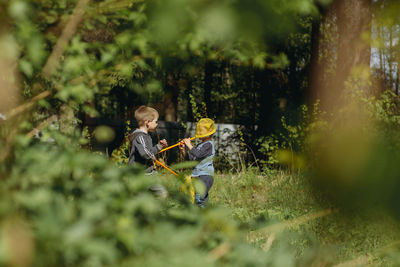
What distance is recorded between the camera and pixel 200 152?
4.48m

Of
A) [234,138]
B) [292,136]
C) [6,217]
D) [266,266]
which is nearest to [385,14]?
[266,266]

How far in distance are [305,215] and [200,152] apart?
2.42m

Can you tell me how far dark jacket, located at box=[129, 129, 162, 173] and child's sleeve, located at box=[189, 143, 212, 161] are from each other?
450 millimetres

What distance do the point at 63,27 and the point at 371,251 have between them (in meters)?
3.00

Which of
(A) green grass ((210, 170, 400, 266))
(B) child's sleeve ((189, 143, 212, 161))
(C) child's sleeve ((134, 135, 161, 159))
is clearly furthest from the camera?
(B) child's sleeve ((189, 143, 212, 161))

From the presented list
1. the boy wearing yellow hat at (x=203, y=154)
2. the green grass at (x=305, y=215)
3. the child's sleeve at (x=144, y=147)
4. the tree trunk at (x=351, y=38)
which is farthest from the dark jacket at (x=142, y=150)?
the tree trunk at (x=351, y=38)

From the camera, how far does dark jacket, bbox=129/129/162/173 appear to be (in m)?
4.34

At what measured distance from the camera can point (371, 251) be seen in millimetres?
3137

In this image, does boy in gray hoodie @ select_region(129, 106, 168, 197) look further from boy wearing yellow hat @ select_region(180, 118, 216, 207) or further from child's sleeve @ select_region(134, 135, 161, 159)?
boy wearing yellow hat @ select_region(180, 118, 216, 207)

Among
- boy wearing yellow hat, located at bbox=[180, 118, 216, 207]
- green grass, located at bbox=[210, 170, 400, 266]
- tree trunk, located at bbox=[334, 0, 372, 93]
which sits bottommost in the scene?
green grass, located at bbox=[210, 170, 400, 266]

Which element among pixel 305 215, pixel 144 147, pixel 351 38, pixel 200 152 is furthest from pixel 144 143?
pixel 351 38

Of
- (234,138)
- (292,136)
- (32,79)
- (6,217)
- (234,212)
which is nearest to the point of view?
(6,217)

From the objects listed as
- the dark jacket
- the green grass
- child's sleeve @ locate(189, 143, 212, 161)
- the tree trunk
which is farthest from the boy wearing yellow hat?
the tree trunk

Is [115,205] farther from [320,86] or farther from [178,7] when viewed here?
[320,86]
